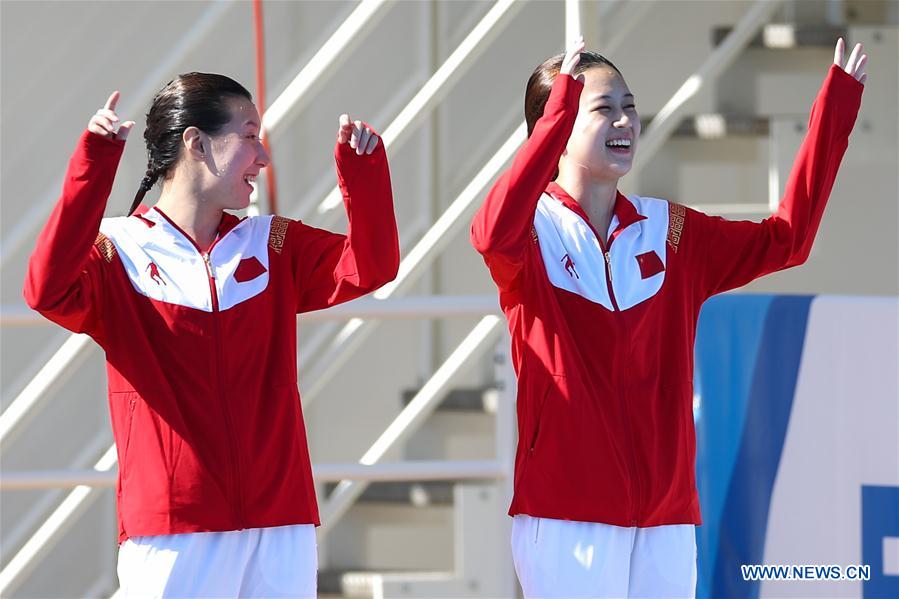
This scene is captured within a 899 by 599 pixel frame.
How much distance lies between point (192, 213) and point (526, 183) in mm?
467

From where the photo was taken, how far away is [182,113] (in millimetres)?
2053

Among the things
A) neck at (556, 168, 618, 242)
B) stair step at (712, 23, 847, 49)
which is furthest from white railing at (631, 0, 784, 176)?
neck at (556, 168, 618, 242)

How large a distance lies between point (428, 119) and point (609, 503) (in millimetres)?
2144

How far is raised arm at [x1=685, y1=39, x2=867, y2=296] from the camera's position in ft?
7.06

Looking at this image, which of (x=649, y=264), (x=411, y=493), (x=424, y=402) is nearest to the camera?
(x=649, y=264)

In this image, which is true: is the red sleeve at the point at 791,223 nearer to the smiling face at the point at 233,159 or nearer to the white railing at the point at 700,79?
the smiling face at the point at 233,159

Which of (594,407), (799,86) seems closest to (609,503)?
(594,407)

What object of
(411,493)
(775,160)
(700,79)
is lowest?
(411,493)

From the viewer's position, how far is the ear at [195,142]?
2.05 m

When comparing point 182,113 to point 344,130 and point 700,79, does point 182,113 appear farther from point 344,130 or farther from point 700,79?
point 700,79

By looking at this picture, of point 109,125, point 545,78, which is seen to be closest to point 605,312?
point 545,78

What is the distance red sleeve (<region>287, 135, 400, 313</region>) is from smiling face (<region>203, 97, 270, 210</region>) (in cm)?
12

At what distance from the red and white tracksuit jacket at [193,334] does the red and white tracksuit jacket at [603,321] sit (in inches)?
7.8

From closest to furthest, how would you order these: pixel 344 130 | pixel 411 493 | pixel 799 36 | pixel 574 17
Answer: pixel 344 130 → pixel 574 17 → pixel 411 493 → pixel 799 36
